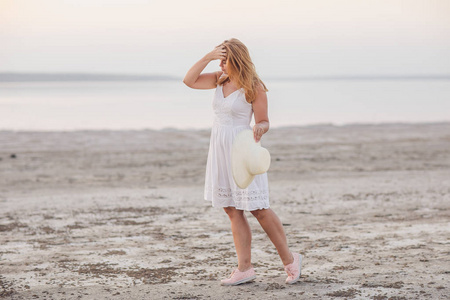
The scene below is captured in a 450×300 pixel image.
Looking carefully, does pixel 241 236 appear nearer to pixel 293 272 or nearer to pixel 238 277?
pixel 238 277

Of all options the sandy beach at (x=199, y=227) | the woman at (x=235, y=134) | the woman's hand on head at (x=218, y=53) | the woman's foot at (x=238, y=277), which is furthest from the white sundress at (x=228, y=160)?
the sandy beach at (x=199, y=227)

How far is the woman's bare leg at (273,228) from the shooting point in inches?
195

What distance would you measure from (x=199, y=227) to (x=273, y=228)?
218cm

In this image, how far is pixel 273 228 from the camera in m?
5.00

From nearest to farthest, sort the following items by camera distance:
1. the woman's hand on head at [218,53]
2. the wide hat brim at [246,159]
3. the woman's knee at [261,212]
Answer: the wide hat brim at [246,159], the woman's hand on head at [218,53], the woman's knee at [261,212]

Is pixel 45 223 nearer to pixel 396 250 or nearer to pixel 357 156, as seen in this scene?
A: pixel 396 250

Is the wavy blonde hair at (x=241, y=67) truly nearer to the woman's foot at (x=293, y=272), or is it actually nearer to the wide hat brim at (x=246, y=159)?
the wide hat brim at (x=246, y=159)

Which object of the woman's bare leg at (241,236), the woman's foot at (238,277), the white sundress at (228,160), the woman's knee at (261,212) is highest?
the white sundress at (228,160)

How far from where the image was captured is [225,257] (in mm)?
5828

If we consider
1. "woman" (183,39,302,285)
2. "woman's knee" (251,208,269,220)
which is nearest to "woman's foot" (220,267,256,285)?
"woman" (183,39,302,285)

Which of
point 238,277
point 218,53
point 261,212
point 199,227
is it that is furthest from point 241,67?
point 199,227

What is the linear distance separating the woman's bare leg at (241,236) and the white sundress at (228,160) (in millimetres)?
121

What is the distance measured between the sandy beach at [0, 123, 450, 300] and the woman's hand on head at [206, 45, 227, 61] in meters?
1.85

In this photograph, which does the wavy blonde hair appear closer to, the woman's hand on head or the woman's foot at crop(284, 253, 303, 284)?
the woman's hand on head
